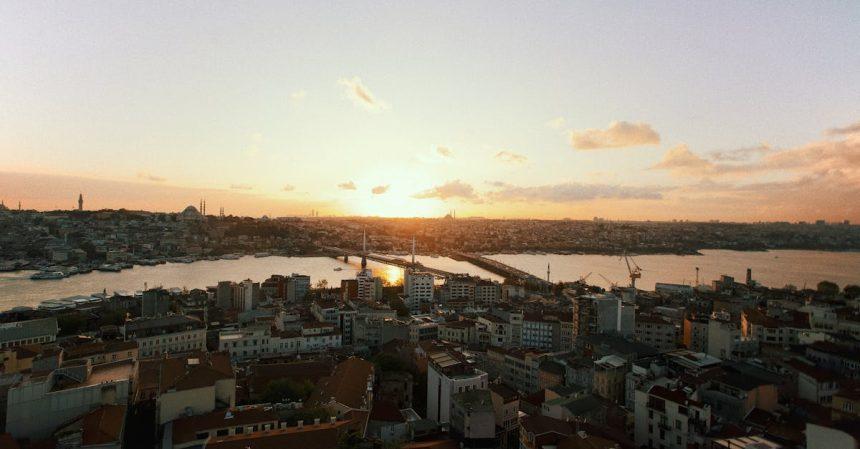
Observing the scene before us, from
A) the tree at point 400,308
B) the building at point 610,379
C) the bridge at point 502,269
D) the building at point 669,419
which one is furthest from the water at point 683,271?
the building at point 669,419

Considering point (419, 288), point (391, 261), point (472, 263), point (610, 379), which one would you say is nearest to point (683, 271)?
point (472, 263)

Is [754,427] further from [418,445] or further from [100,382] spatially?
[100,382]

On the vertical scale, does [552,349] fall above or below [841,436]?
below

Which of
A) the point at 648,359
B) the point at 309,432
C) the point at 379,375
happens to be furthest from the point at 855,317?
the point at 309,432

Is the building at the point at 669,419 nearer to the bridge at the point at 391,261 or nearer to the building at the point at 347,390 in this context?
the building at the point at 347,390

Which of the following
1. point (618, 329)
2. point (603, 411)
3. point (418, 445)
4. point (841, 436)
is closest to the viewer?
point (841, 436)

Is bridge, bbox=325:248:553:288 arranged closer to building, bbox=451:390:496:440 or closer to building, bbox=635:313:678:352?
building, bbox=635:313:678:352

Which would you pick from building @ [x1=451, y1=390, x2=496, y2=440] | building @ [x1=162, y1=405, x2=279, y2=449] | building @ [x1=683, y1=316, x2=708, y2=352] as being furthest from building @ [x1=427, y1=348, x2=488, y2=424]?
building @ [x1=683, y1=316, x2=708, y2=352]
